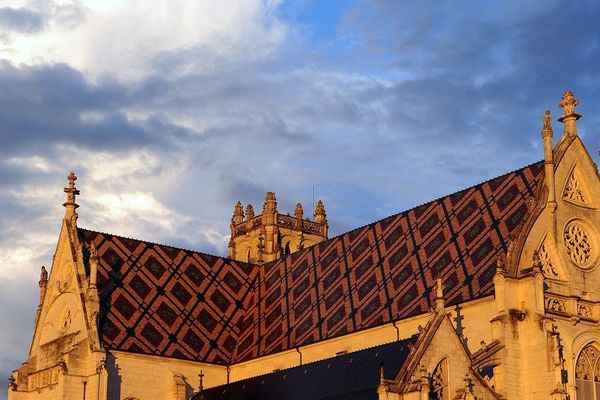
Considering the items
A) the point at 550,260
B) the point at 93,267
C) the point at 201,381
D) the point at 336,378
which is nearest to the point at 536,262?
the point at 550,260

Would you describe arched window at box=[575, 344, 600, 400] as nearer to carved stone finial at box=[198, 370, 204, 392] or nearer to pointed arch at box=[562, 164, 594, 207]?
pointed arch at box=[562, 164, 594, 207]

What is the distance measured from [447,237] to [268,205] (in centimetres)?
2801

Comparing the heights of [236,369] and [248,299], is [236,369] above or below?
below

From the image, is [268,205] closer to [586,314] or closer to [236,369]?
[236,369]

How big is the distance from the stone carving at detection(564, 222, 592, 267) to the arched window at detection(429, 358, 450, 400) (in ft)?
32.9

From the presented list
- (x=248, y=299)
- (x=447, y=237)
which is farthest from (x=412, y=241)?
(x=248, y=299)

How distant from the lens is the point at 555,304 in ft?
163

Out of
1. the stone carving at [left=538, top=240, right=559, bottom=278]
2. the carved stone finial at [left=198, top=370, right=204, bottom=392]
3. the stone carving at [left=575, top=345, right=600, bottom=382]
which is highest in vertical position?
the stone carving at [left=538, top=240, right=559, bottom=278]

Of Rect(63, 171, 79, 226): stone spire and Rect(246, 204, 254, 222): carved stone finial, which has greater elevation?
Rect(246, 204, 254, 222): carved stone finial

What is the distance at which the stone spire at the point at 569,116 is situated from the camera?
5300 centimetres

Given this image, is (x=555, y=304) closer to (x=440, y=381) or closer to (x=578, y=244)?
(x=578, y=244)

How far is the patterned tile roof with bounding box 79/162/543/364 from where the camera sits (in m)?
53.3

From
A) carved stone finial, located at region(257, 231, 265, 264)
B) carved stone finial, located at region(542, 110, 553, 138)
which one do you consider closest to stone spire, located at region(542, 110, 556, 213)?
carved stone finial, located at region(542, 110, 553, 138)

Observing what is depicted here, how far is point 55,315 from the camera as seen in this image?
198 feet
